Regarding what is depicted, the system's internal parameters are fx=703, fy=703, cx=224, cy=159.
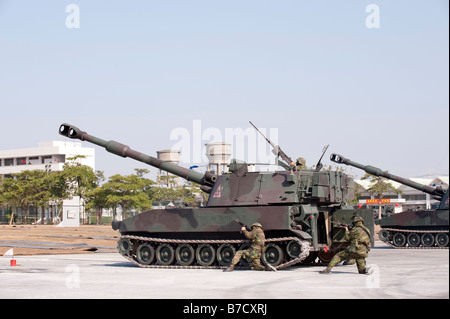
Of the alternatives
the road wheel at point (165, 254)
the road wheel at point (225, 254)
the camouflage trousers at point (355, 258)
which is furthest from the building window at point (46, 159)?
the camouflage trousers at point (355, 258)

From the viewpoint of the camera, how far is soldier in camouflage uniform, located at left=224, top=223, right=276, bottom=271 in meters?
19.7

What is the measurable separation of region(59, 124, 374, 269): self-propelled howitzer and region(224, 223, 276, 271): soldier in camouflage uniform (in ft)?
1.72

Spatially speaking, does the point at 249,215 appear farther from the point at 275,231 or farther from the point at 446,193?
the point at 446,193

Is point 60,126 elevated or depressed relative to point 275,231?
Answer: elevated

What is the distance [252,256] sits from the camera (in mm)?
19688

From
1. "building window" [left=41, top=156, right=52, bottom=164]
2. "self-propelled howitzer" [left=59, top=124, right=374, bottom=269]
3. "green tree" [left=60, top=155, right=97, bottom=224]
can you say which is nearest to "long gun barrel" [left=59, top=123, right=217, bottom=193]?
"self-propelled howitzer" [left=59, top=124, right=374, bottom=269]

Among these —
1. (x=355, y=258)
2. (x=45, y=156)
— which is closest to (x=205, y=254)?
(x=355, y=258)

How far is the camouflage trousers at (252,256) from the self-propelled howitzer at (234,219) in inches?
22.6

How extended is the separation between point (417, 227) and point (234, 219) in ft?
50.0

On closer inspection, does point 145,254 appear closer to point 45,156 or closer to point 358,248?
point 358,248

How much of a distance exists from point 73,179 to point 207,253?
61.3 metres

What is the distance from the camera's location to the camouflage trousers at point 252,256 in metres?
19.7
